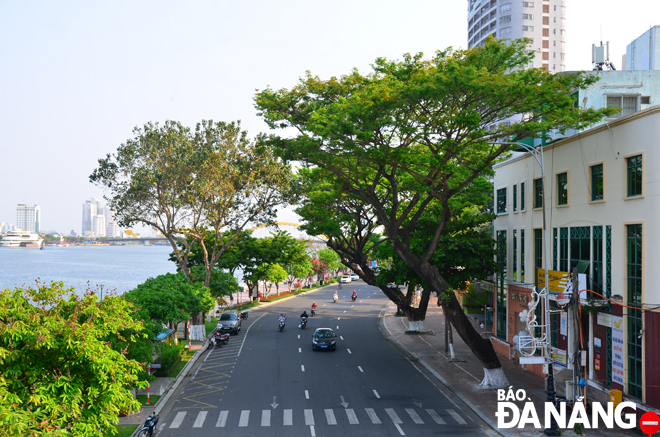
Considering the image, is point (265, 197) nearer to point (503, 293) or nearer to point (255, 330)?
point (255, 330)

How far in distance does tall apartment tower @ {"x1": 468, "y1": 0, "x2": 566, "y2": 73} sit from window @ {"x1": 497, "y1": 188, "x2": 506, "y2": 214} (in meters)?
64.8

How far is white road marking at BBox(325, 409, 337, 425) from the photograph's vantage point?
20.9 m

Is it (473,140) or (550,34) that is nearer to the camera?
(473,140)

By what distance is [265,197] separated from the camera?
4428 centimetres

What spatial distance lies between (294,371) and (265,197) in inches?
681

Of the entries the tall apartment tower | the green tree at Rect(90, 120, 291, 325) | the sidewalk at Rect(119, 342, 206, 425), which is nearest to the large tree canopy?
the green tree at Rect(90, 120, 291, 325)

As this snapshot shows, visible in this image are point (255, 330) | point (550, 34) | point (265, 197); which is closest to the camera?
point (265, 197)

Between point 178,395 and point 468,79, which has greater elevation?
point 468,79

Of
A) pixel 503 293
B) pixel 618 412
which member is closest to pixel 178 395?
pixel 618 412

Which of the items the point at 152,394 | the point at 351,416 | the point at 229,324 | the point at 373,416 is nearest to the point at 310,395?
the point at 351,416

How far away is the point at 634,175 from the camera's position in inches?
840

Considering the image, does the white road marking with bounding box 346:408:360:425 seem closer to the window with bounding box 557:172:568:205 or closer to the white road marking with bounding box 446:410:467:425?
the white road marking with bounding box 446:410:467:425

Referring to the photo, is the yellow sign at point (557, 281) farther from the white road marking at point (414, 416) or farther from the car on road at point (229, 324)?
the car on road at point (229, 324)

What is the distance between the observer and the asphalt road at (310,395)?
20.4 metres
